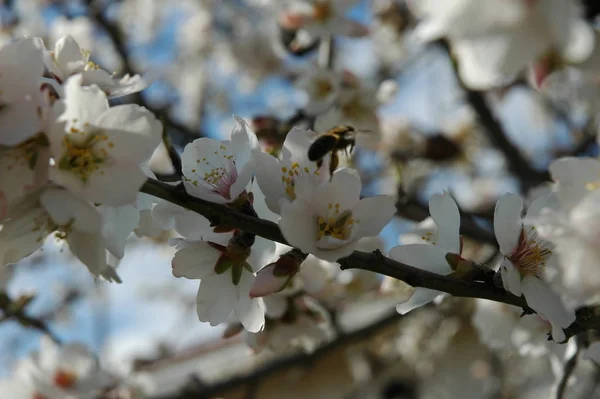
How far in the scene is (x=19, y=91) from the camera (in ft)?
2.63

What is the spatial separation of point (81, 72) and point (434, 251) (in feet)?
2.29

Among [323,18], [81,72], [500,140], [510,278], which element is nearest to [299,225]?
[510,278]

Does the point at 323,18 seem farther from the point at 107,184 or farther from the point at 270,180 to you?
the point at 107,184

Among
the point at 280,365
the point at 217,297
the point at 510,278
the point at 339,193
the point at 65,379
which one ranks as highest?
the point at 339,193

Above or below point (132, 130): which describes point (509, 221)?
below

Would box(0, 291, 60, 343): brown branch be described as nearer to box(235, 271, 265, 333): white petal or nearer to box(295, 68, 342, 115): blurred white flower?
box(235, 271, 265, 333): white petal

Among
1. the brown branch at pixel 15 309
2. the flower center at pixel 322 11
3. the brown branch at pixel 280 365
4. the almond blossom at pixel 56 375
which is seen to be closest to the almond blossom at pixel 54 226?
the brown branch at pixel 15 309

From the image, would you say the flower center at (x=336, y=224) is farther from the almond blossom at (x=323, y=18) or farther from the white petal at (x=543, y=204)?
the almond blossom at (x=323, y=18)

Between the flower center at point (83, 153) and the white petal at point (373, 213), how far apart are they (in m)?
0.40

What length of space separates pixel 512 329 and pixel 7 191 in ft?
4.84

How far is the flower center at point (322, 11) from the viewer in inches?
91.0

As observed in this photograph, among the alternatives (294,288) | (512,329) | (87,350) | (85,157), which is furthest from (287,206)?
(87,350)

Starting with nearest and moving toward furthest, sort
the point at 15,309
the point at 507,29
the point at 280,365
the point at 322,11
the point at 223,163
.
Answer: the point at 507,29 → the point at 223,163 → the point at 15,309 → the point at 322,11 → the point at 280,365

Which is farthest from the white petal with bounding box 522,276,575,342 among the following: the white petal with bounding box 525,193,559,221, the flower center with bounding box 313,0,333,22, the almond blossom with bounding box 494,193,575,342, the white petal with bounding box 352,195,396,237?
the flower center with bounding box 313,0,333,22
